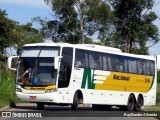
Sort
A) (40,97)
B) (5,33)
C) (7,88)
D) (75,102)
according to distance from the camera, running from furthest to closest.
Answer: (5,33), (7,88), (75,102), (40,97)

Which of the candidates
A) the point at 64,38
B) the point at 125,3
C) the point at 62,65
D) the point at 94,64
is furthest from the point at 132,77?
the point at 64,38

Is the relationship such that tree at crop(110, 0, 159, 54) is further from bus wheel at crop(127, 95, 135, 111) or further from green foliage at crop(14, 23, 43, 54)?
bus wheel at crop(127, 95, 135, 111)

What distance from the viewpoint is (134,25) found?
55.8 meters

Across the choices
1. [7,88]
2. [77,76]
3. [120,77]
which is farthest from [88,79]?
[7,88]

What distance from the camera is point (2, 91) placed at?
32781mm

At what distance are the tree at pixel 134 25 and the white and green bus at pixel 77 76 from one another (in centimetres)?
2341

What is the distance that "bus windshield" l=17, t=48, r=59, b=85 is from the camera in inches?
1011

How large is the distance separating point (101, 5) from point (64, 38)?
6.35m

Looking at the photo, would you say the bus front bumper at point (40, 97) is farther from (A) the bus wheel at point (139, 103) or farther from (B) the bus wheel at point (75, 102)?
(A) the bus wheel at point (139, 103)

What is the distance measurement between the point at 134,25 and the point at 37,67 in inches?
1222

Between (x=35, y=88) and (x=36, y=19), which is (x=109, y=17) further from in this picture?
(x=35, y=88)

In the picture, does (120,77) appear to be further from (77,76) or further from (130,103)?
(77,76)

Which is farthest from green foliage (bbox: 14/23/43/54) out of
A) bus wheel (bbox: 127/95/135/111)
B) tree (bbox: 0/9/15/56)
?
bus wheel (bbox: 127/95/135/111)

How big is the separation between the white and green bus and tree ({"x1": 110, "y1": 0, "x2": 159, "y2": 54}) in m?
23.4
